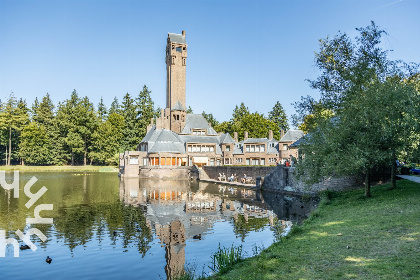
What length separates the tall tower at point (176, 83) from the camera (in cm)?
7575

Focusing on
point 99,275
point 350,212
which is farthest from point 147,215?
point 350,212

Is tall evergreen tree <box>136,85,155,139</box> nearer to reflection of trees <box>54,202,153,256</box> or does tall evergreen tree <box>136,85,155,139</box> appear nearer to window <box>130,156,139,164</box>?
window <box>130,156,139,164</box>

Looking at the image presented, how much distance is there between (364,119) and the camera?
19.7m

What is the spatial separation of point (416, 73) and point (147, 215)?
814 inches

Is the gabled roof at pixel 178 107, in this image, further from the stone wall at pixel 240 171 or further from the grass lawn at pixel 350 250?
the grass lawn at pixel 350 250

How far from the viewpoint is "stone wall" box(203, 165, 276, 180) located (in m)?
45.8

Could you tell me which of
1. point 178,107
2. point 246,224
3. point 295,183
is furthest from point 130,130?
point 246,224

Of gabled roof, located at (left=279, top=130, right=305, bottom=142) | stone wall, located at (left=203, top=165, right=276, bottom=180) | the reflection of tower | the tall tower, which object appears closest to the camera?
the reflection of tower

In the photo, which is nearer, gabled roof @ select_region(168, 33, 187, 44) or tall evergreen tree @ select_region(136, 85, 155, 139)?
gabled roof @ select_region(168, 33, 187, 44)

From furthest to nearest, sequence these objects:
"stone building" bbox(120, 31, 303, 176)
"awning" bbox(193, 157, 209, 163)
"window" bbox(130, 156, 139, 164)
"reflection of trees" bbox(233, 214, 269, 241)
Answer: "awning" bbox(193, 157, 209, 163) < "window" bbox(130, 156, 139, 164) < "stone building" bbox(120, 31, 303, 176) < "reflection of trees" bbox(233, 214, 269, 241)

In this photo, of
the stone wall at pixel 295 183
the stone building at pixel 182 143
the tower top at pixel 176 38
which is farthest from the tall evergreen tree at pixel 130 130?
the stone wall at pixel 295 183

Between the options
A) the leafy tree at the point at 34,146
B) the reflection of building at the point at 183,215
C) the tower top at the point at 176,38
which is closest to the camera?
the reflection of building at the point at 183,215

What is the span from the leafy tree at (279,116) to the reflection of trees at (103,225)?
87.5 m

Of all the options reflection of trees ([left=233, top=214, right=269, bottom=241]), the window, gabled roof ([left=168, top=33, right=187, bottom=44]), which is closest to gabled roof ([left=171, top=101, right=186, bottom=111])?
the window
